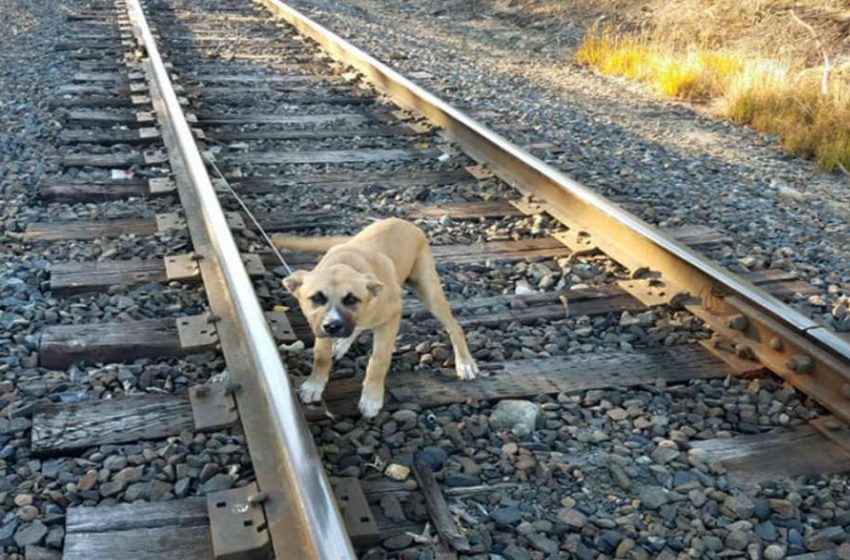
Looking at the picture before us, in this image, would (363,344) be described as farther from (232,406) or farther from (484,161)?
(484,161)

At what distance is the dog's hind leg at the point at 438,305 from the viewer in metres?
3.53

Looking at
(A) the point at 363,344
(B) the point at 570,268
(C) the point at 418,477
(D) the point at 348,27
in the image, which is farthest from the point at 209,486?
(D) the point at 348,27

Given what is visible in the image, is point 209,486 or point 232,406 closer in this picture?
point 209,486

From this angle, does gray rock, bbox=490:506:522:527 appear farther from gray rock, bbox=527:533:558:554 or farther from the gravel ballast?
the gravel ballast

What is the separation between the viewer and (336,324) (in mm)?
2914

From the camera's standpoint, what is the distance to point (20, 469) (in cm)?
282

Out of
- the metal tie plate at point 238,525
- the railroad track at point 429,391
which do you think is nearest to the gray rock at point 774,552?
the railroad track at point 429,391

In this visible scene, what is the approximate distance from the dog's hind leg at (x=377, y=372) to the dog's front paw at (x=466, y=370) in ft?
→ 1.20

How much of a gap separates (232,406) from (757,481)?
5.63 ft

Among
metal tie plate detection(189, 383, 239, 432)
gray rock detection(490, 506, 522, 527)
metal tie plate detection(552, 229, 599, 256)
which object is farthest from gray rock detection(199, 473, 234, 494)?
metal tie plate detection(552, 229, 599, 256)

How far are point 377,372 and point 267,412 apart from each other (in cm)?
41

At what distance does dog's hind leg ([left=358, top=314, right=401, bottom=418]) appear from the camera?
3213 mm

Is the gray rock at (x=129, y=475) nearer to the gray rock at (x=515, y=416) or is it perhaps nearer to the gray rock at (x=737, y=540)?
the gray rock at (x=515, y=416)

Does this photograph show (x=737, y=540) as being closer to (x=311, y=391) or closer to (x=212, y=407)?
(x=311, y=391)
